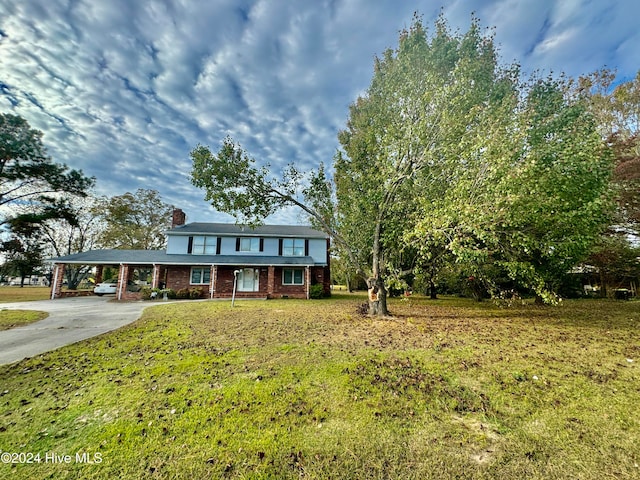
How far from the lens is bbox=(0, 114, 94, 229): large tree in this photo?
20.4 m

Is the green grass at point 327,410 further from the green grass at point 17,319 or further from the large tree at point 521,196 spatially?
the green grass at point 17,319

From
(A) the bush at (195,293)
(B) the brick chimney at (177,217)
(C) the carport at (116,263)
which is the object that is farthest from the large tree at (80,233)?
(A) the bush at (195,293)

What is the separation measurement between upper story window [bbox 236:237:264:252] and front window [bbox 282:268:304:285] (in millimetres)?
3194

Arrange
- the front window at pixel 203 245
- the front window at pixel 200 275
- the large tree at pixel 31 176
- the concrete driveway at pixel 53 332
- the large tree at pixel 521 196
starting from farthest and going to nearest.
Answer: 1. the front window at pixel 203 245
2. the front window at pixel 200 275
3. the large tree at pixel 31 176
4. the large tree at pixel 521 196
5. the concrete driveway at pixel 53 332

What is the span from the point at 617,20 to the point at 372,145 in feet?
28.9

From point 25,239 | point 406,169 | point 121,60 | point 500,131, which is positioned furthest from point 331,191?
point 25,239

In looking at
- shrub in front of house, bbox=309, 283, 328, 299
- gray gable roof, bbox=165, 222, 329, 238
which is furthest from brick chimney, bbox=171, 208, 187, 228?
shrub in front of house, bbox=309, 283, 328, 299

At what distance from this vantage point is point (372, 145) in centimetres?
1175

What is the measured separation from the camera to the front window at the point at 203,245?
23422 millimetres

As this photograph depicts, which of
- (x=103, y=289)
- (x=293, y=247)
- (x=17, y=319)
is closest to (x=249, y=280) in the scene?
(x=293, y=247)

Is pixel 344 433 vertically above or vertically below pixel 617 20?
below

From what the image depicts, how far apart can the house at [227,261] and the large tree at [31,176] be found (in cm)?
567

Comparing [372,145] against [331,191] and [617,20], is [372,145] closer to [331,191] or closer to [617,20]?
[331,191]

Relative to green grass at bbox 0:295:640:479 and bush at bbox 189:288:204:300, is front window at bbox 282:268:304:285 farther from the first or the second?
green grass at bbox 0:295:640:479
